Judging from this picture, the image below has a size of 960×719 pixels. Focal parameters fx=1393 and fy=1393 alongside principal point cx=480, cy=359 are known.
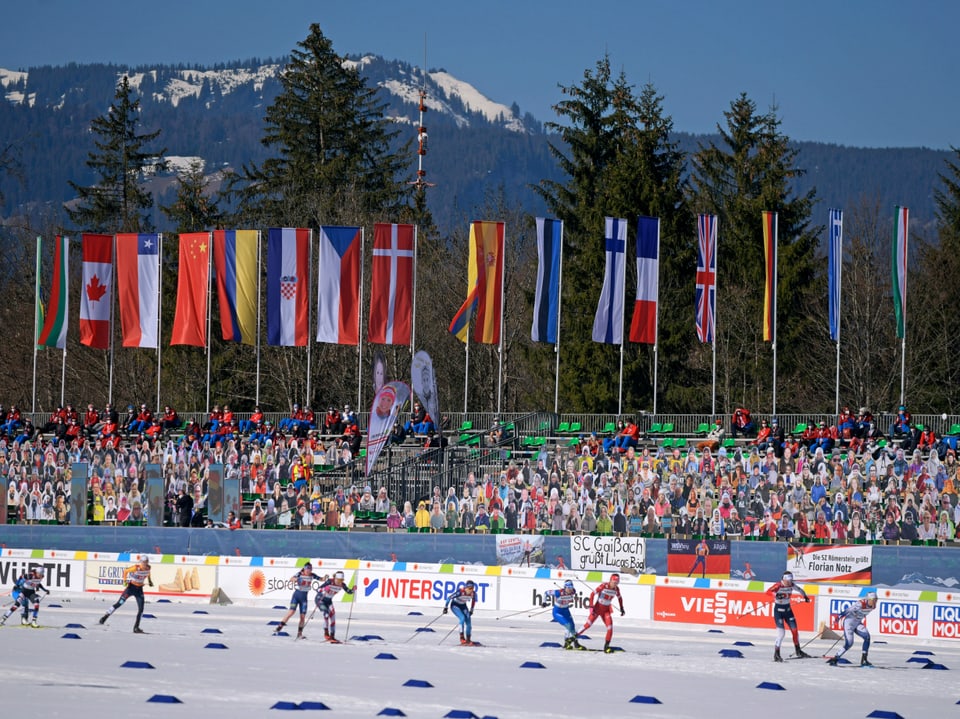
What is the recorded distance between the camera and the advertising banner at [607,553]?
32719mm

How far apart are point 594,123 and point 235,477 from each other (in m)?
30.5

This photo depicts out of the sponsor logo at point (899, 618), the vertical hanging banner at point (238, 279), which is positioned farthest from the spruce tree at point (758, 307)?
the sponsor logo at point (899, 618)

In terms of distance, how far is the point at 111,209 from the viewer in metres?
81.9

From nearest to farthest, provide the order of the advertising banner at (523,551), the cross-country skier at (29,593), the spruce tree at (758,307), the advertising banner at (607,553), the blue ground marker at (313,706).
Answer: the blue ground marker at (313,706) < the cross-country skier at (29,593) < the advertising banner at (607,553) < the advertising banner at (523,551) < the spruce tree at (758,307)

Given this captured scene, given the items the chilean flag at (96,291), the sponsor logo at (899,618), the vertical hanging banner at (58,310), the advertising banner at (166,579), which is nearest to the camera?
the sponsor logo at (899,618)

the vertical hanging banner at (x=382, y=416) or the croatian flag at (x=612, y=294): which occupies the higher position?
the croatian flag at (x=612, y=294)

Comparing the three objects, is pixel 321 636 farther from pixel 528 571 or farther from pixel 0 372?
pixel 0 372

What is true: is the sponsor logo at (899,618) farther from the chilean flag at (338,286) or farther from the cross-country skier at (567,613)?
the chilean flag at (338,286)

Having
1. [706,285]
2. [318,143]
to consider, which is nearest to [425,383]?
[706,285]

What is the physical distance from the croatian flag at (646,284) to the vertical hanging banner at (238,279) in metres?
12.5

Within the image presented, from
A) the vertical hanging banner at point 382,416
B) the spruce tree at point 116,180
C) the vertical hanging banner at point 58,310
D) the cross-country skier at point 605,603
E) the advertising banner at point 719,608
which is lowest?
the advertising banner at point 719,608

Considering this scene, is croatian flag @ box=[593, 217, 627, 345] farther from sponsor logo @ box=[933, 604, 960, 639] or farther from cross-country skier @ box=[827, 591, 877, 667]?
cross-country skier @ box=[827, 591, 877, 667]

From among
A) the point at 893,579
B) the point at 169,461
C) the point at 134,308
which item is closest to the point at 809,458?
the point at 893,579

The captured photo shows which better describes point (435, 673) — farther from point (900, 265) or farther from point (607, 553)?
point (900, 265)
